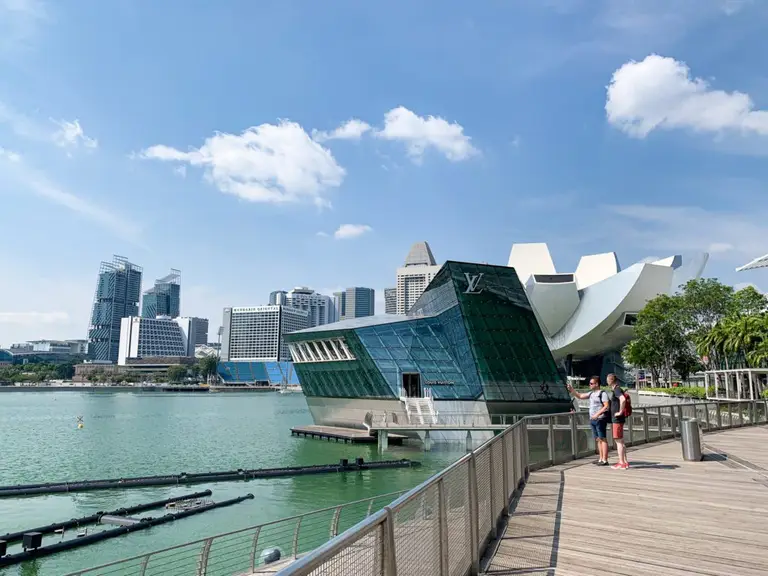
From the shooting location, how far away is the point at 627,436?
57.4 ft

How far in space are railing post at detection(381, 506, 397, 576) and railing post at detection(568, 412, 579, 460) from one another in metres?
11.0

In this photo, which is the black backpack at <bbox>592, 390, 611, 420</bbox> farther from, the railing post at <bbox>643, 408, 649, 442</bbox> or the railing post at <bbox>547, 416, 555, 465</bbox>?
the railing post at <bbox>643, 408, 649, 442</bbox>

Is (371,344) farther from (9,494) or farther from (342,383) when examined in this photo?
(9,494)

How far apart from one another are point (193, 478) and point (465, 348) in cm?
2616

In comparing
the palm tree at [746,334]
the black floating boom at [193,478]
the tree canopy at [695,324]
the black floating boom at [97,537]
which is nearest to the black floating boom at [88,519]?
the black floating boom at [97,537]

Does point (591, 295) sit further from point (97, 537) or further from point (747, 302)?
point (97, 537)

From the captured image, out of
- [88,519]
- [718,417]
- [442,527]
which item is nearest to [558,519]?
[442,527]

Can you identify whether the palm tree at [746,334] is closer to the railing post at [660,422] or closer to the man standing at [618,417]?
the railing post at [660,422]

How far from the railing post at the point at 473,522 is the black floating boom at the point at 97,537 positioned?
66.4 ft

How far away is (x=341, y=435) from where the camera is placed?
171 feet

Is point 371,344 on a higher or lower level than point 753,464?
higher

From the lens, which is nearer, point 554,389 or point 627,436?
point 627,436

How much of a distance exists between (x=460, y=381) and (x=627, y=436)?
114 ft

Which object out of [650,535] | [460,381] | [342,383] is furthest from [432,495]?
[342,383]
